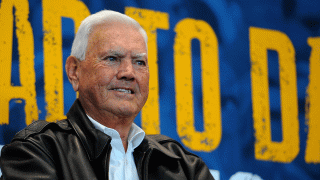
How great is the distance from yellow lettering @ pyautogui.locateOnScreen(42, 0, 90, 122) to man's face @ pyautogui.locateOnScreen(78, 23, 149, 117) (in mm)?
341

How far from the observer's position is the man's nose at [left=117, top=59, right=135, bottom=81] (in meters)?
1.67

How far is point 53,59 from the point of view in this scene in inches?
81.4

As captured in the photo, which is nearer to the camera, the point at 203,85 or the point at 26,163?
the point at 26,163

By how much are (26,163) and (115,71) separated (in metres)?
0.45

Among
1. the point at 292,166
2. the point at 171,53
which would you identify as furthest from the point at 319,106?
the point at 171,53

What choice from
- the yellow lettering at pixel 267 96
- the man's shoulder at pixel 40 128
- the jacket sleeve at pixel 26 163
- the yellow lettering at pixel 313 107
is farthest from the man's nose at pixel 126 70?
the yellow lettering at pixel 313 107

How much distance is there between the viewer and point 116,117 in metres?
1.68

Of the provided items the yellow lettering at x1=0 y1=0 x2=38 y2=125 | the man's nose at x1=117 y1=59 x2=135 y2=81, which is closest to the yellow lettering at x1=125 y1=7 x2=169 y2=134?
the yellow lettering at x1=0 y1=0 x2=38 y2=125

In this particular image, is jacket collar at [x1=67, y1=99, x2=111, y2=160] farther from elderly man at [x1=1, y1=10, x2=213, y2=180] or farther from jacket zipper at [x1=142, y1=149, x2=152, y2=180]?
jacket zipper at [x1=142, y1=149, x2=152, y2=180]

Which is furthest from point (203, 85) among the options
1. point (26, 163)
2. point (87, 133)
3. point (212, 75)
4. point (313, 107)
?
point (26, 163)

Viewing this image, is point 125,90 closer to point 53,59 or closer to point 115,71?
point 115,71

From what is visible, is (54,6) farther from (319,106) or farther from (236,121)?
(319,106)

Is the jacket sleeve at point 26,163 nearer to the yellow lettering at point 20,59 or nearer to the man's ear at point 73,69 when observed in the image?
the man's ear at point 73,69

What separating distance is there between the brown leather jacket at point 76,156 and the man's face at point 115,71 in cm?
8
